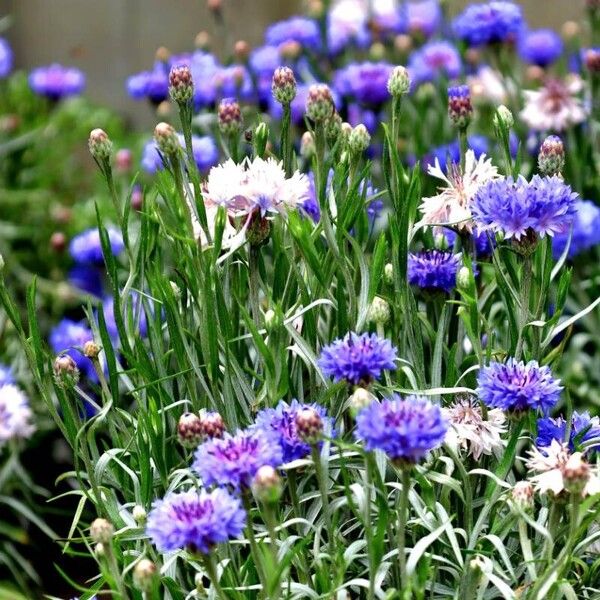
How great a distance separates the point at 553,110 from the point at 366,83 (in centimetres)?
39

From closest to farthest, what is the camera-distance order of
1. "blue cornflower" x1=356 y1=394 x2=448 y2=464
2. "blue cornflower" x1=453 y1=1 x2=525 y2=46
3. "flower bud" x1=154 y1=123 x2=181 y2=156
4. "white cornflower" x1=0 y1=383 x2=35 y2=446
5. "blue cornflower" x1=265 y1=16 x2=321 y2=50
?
"blue cornflower" x1=356 y1=394 x2=448 y2=464
"flower bud" x1=154 y1=123 x2=181 y2=156
"white cornflower" x1=0 y1=383 x2=35 y2=446
"blue cornflower" x1=453 y1=1 x2=525 y2=46
"blue cornflower" x1=265 y1=16 x2=321 y2=50

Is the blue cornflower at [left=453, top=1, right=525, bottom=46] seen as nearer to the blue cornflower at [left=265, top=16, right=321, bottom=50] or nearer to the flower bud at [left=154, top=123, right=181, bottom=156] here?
the blue cornflower at [left=265, top=16, right=321, bottom=50]

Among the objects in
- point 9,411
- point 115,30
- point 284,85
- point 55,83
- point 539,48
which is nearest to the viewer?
point 284,85

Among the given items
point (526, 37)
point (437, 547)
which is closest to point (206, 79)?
point (526, 37)

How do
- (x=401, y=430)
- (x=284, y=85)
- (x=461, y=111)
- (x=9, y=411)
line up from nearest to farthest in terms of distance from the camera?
(x=401, y=430)
(x=284, y=85)
(x=461, y=111)
(x=9, y=411)

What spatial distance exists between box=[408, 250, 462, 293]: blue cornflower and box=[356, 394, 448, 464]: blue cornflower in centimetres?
43

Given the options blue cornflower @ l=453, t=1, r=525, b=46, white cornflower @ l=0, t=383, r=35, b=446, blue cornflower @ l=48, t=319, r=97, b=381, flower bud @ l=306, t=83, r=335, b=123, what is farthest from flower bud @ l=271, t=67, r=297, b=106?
blue cornflower @ l=453, t=1, r=525, b=46

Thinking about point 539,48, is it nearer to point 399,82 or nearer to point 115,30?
point 399,82

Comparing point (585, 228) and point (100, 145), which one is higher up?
point (100, 145)

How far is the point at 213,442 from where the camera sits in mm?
953

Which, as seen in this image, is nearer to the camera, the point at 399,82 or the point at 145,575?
the point at 145,575

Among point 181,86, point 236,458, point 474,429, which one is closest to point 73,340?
point 181,86

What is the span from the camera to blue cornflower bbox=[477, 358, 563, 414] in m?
1.07

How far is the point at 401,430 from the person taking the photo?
2.86 ft
